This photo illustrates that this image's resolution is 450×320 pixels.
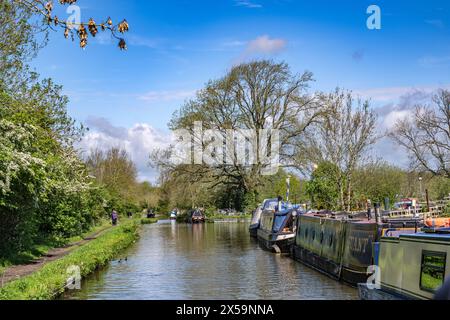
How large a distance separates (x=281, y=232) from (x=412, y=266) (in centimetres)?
1980

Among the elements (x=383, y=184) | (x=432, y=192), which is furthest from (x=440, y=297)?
(x=432, y=192)

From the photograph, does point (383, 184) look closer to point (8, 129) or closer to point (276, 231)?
point (276, 231)

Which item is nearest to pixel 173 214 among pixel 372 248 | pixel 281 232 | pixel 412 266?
pixel 281 232

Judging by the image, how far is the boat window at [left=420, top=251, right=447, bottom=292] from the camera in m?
9.44

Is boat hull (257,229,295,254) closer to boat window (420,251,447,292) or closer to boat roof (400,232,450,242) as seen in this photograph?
boat roof (400,232,450,242)

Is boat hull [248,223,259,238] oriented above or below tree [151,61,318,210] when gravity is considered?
below

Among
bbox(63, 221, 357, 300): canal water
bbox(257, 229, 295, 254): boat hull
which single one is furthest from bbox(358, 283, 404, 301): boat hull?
bbox(257, 229, 295, 254): boat hull

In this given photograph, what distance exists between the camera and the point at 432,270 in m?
9.86

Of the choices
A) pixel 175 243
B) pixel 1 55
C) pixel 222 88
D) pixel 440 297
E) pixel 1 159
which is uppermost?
pixel 222 88

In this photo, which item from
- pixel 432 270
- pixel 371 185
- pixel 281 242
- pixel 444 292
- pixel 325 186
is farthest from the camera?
pixel 371 185

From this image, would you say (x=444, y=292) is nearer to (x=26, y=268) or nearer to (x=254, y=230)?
(x=26, y=268)
